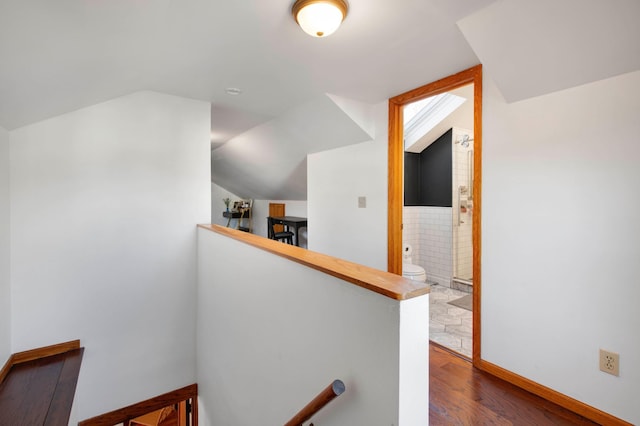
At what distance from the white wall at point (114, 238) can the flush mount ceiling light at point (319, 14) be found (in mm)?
1899

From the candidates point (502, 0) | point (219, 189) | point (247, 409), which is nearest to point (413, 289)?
point (502, 0)

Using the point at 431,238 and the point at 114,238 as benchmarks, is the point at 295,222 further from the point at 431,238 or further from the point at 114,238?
the point at 114,238

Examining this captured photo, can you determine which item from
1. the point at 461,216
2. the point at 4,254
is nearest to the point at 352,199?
the point at 461,216

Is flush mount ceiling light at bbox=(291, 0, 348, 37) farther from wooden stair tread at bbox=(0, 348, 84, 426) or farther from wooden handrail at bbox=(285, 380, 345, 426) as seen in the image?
wooden stair tread at bbox=(0, 348, 84, 426)

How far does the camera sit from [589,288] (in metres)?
1.61

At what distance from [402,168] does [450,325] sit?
5.27 feet

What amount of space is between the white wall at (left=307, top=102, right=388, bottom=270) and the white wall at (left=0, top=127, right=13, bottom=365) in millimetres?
2780

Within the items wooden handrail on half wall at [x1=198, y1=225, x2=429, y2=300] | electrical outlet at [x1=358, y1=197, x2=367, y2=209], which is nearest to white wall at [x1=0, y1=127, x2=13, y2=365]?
wooden handrail on half wall at [x1=198, y1=225, x2=429, y2=300]

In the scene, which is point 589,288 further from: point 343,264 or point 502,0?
point 502,0

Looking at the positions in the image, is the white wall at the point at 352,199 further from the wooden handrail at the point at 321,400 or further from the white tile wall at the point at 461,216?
the wooden handrail at the point at 321,400

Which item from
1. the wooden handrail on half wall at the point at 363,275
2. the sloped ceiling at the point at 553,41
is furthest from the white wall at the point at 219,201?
the sloped ceiling at the point at 553,41

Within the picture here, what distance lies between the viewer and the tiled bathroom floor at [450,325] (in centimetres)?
248

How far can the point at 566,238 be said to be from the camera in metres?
1.69

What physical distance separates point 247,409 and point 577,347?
209 centimetres
